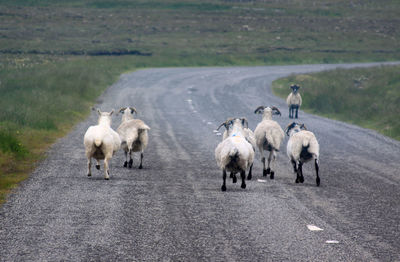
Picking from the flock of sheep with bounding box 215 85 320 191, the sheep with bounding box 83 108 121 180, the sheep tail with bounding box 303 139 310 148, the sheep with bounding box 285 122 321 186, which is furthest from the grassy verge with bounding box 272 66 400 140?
the sheep with bounding box 83 108 121 180

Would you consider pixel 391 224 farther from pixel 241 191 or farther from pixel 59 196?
pixel 59 196

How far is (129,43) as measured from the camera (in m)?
83.7

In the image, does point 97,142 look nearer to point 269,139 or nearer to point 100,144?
point 100,144

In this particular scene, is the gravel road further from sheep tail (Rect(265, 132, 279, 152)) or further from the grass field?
the grass field

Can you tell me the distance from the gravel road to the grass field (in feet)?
5.42

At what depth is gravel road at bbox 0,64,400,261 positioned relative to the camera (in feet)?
28.2

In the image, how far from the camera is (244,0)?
142 m

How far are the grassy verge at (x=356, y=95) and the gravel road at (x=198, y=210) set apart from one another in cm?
734

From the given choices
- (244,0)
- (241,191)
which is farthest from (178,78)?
(244,0)

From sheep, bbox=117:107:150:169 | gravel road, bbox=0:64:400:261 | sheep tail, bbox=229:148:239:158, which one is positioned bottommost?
gravel road, bbox=0:64:400:261

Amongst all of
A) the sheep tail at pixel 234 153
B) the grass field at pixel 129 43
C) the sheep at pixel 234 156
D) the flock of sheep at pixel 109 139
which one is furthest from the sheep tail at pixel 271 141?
the grass field at pixel 129 43

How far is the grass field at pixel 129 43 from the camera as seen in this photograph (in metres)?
23.6

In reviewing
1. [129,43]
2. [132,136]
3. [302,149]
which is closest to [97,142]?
[132,136]

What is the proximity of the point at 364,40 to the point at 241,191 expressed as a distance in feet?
286
